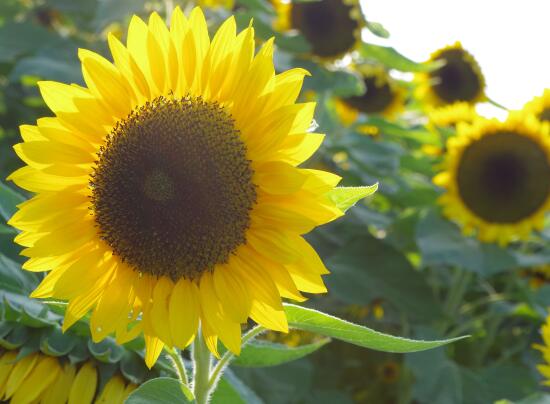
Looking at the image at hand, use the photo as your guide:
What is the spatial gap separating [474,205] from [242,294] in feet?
5.01

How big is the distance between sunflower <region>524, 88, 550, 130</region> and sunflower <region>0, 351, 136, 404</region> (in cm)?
177

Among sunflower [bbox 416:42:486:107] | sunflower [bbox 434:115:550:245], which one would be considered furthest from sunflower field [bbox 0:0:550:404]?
sunflower [bbox 416:42:486:107]

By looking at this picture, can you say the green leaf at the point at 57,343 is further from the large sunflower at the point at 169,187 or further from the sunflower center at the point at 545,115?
the sunflower center at the point at 545,115

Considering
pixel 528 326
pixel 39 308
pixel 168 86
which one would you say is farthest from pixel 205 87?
pixel 528 326

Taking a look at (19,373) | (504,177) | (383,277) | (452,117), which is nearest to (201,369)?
(19,373)

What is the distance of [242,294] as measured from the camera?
39.5 inches

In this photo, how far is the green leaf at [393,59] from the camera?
250 cm

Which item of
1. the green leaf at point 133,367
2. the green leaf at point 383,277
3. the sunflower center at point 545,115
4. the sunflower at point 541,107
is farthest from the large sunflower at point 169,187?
the sunflower center at point 545,115

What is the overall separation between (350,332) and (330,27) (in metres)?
1.90

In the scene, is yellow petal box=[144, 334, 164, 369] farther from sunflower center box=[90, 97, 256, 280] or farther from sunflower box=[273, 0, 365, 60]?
sunflower box=[273, 0, 365, 60]

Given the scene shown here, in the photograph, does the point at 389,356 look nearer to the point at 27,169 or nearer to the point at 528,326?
the point at 528,326

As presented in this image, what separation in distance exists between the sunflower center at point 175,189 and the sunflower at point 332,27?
5.63 feet

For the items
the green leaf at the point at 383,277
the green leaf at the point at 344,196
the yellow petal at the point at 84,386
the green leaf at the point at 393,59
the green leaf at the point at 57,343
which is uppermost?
the green leaf at the point at 344,196

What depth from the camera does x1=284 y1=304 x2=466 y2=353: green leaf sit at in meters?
0.95
